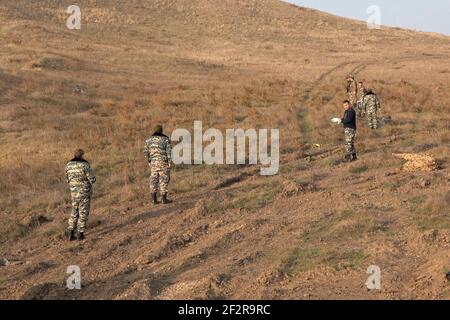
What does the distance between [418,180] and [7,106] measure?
18.4m

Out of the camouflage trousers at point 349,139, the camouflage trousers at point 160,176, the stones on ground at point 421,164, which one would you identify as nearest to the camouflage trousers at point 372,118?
the camouflage trousers at point 349,139

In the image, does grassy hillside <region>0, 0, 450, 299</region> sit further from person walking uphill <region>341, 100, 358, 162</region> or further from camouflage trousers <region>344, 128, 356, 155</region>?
person walking uphill <region>341, 100, 358, 162</region>

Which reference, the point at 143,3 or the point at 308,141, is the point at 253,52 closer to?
the point at 143,3

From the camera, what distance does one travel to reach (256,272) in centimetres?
919

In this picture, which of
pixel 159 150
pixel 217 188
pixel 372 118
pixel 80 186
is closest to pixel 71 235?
pixel 80 186

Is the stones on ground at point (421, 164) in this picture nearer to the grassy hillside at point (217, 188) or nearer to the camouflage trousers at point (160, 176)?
the grassy hillside at point (217, 188)

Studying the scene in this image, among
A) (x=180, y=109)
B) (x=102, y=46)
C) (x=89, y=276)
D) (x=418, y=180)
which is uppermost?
(x=102, y=46)

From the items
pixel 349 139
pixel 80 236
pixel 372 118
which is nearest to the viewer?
pixel 80 236

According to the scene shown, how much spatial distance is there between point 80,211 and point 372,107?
1189 cm

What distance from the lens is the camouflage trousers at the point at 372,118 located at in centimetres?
2056

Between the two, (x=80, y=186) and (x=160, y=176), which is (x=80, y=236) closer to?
(x=80, y=186)

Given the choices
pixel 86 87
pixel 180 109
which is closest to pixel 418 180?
pixel 180 109

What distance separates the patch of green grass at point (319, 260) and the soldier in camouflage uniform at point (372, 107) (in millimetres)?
11585

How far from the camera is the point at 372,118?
68.0ft
